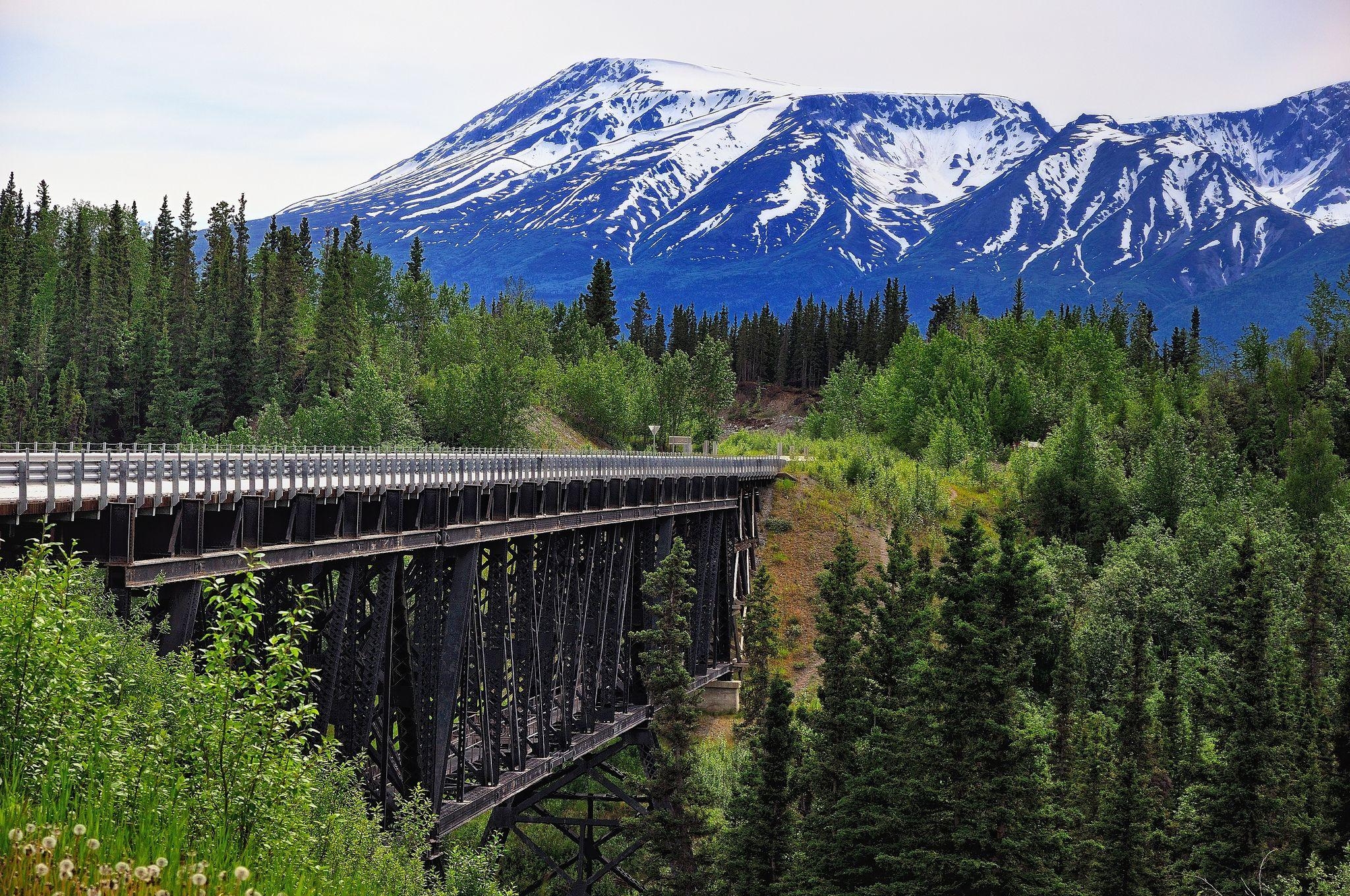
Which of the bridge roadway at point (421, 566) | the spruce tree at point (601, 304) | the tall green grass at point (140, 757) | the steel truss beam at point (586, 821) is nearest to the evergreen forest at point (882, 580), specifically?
the tall green grass at point (140, 757)

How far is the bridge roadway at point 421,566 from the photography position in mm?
22031

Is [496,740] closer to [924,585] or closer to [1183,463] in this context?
[924,585]

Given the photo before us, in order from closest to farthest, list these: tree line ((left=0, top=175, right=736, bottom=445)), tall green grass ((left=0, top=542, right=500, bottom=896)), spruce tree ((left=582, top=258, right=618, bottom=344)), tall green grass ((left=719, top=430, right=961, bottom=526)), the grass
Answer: tall green grass ((left=0, top=542, right=500, bottom=896))
the grass
tall green grass ((left=719, top=430, right=961, bottom=526))
tree line ((left=0, top=175, right=736, bottom=445))
spruce tree ((left=582, top=258, right=618, bottom=344))

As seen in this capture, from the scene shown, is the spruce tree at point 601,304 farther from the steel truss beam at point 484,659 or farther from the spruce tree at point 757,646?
the steel truss beam at point 484,659

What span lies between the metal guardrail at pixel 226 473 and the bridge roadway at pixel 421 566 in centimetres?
6

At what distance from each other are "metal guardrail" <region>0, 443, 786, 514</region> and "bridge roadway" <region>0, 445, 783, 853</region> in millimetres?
60

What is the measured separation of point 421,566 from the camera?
34.0 metres

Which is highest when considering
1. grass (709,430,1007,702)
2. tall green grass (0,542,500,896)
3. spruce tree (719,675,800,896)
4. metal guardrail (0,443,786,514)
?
metal guardrail (0,443,786,514)

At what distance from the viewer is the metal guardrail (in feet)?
66.9

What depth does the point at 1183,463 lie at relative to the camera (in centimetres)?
9531

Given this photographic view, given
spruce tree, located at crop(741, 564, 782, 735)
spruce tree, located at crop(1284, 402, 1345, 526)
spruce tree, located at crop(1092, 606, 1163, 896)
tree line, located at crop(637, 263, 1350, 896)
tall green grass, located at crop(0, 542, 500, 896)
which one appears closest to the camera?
tall green grass, located at crop(0, 542, 500, 896)

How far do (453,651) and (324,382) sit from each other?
287 ft

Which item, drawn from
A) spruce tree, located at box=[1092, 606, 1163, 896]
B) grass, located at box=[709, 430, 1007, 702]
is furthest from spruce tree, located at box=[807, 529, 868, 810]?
grass, located at box=[709, 430, 1007, 702]

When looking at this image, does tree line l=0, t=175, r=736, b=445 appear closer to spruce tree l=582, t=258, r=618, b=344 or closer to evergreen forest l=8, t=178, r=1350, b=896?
evergreen forest l=8, t=178, r=1350, b=896
